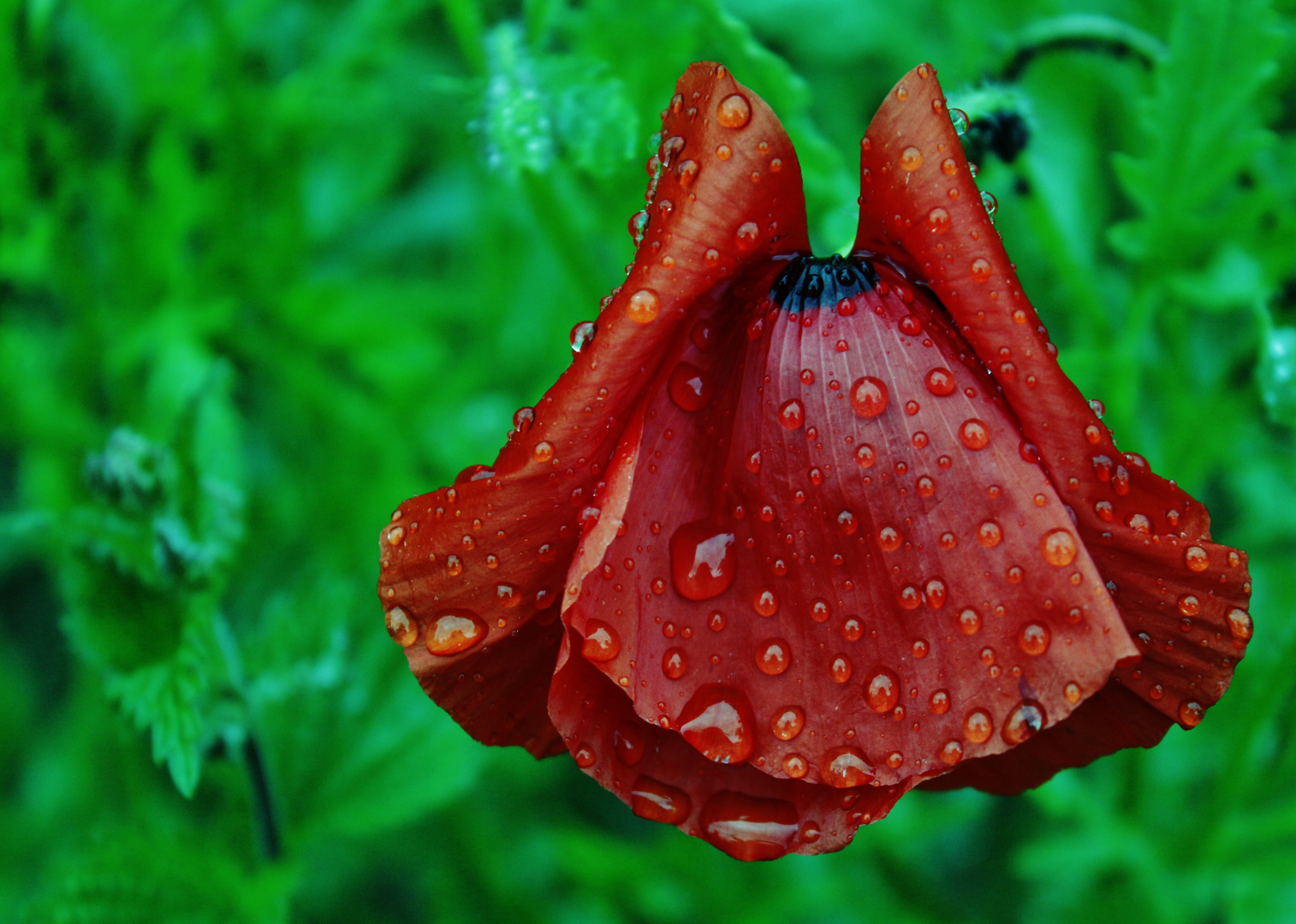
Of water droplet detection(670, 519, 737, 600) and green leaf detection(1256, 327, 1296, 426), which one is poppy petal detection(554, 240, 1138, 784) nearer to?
water droplet detection(670, 519, 737, 600)

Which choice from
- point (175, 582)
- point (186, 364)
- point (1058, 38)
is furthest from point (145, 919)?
point (1058, 38)

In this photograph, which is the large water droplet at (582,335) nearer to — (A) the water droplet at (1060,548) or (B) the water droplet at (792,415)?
(B) the water droplet at (792,415)

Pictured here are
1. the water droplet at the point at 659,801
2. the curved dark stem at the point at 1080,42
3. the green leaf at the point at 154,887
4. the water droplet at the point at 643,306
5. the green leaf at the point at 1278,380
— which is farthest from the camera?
the green leaf at the point at 154,887

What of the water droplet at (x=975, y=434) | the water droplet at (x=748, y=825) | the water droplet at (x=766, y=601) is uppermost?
the water droplet at (x=975, y=434)

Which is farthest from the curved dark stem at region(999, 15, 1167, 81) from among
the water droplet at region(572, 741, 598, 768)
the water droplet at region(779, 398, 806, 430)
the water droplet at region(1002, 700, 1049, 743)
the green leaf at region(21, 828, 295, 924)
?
the green leaf at region(21, 828, 295, 924)

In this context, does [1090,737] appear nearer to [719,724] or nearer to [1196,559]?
Answer: [1196,559]

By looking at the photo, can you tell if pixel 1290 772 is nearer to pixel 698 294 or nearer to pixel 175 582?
pixel 698 294

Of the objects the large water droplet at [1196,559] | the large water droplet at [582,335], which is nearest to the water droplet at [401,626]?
the large water droplet at [582,335]
